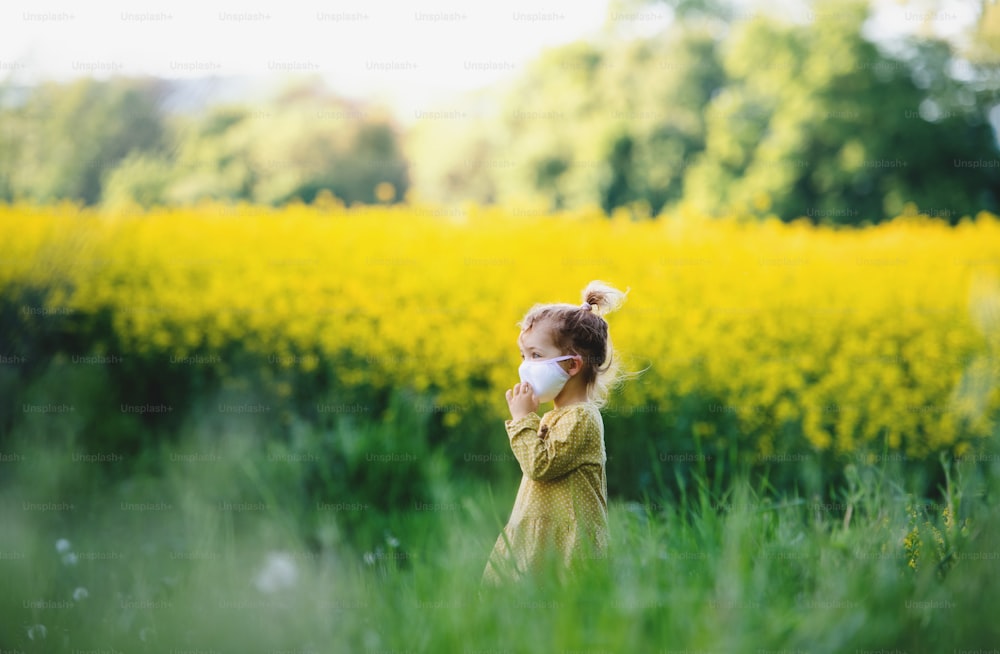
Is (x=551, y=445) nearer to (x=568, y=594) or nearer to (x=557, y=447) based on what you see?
(x=557, y=447)

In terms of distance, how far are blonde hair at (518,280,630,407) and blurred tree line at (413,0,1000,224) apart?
8.63 metres

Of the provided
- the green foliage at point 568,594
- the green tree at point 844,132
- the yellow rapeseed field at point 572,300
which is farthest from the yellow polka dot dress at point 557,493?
the green tree at point 844,132

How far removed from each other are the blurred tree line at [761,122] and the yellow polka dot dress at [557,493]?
8827mm

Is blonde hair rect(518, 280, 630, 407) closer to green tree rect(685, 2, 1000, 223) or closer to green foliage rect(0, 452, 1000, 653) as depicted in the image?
green foliage rect(0, 452, 1000, 653)

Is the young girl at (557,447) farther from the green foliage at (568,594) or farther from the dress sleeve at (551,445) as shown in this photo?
the green foliage at (568,594)

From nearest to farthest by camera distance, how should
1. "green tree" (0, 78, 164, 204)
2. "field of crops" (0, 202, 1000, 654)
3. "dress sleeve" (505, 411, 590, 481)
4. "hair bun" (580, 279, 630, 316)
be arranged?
1. "field of crops" (0, 202, 1000, 654)
2. "dress sleeve" (505, 411, 590, 481)
3. "hair bun" (580, 279, 630, 316)
4. "green tree" (0, 78, 164, 204)

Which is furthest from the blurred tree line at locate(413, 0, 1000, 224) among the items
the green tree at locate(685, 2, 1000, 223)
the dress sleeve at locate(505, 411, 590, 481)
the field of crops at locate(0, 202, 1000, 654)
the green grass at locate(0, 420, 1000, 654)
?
the dress sleeve at locate(505, 411, 590, 481)

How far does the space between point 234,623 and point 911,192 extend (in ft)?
41.4

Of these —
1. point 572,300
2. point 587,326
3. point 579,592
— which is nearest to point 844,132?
point 572,300

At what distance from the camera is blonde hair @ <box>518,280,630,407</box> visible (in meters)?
2.20

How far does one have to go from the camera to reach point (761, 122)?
13.1 m

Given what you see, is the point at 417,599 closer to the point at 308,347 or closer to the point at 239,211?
the point at 308,347

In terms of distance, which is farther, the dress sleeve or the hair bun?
the hair bun

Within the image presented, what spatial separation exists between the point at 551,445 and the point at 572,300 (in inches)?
105
